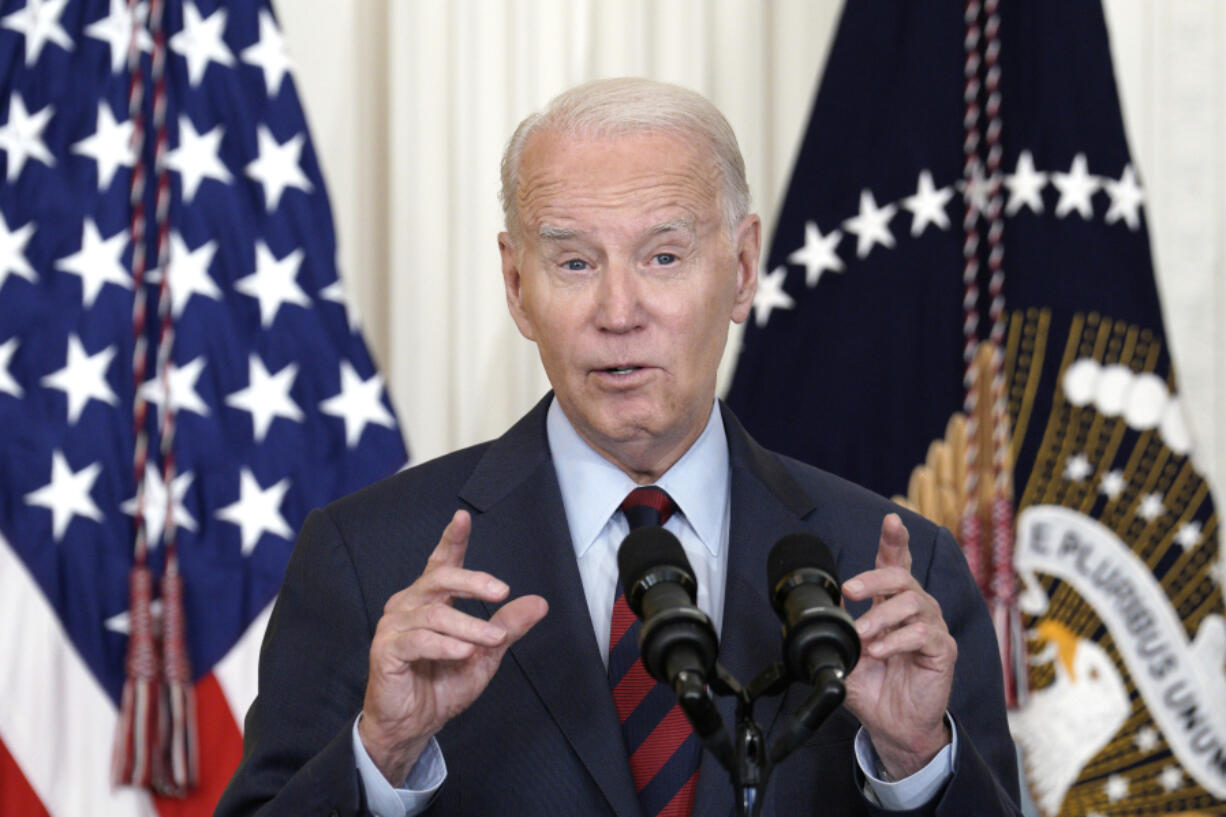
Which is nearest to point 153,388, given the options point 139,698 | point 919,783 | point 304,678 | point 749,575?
point 139,698

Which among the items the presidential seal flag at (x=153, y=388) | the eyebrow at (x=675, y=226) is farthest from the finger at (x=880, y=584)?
the presidential seal flag at (x=153, y=388)

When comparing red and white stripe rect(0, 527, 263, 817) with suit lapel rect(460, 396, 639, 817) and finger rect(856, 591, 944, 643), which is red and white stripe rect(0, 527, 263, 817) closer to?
suit lapel rect(460, 396, 639, 817)

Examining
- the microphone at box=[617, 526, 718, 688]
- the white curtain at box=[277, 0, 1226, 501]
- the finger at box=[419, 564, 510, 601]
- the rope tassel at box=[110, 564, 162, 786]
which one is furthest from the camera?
the white curtain at box=[277, 0, 1226, 501]

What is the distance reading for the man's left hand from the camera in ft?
4.66

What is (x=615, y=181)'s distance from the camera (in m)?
1.80

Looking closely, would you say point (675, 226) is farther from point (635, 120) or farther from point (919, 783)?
point (919, 783)

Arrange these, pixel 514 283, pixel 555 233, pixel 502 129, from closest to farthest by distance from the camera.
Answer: pixel 555 233 → pixel 514 283 → pixel 502 129

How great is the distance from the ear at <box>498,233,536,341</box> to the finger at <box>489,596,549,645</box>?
0.57 meters

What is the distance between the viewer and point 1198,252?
3.48 meters

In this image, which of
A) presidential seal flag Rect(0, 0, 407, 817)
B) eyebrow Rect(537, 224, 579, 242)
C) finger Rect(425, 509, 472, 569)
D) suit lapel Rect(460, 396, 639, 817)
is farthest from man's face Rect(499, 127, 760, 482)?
presidential seal flag Rect(0, 0, 407, 817)

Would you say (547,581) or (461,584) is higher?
(461,584)

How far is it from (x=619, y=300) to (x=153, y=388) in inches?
63.1

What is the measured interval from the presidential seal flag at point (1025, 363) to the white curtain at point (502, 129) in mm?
274

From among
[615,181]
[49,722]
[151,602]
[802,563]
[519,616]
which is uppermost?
[615,181]
